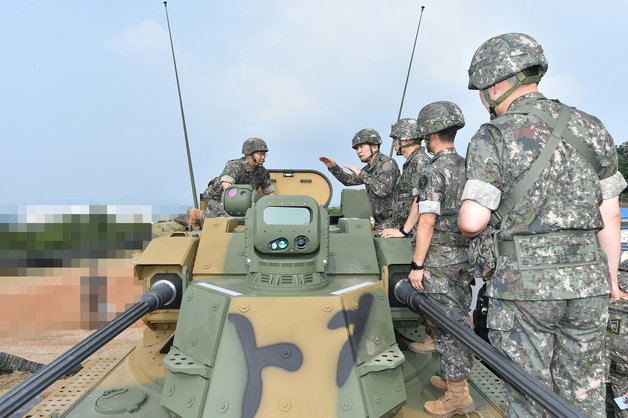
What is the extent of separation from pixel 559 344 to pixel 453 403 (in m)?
1.29

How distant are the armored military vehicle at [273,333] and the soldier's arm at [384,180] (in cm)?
161

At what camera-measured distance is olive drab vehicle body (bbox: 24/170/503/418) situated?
2770mm

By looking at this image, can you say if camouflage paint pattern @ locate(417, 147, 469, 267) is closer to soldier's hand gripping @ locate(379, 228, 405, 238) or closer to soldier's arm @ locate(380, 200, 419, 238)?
soldier's arm @ locate(380, 200, 419, 238)

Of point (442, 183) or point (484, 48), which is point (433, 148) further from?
point (484, 48)

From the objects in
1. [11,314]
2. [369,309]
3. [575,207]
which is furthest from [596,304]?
[11,314]

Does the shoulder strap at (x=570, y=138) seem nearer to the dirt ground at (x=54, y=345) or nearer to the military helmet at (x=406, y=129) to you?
the military helmet at (x=406, y=129)

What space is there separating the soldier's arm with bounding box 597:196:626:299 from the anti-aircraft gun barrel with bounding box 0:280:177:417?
336cm

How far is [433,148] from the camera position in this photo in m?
4.21

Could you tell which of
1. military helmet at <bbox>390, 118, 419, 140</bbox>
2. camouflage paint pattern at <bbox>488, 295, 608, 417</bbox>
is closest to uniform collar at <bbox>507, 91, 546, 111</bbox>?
camouflage paint pattern at <bbox>488, 295, 608, 417</bbox>

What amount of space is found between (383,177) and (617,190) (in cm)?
325

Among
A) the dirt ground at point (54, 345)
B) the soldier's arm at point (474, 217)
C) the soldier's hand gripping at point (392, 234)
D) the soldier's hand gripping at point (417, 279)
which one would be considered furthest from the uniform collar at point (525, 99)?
the dirt ground at point (54, 345)

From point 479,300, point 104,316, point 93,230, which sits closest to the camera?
point 479,300

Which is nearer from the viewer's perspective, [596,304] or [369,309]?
[596,304]

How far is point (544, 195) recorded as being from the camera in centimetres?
257
